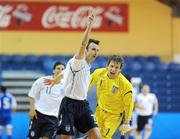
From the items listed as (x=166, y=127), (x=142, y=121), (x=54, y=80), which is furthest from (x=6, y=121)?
(x=54, y=80)

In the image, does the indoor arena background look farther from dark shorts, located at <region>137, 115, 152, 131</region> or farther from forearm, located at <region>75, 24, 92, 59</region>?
forearm, located at <region>75, 24, 92, 59</region>

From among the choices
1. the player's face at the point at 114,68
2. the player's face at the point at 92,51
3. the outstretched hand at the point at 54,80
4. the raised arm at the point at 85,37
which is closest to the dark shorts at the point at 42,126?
the outstretched hand at the point at 54,80

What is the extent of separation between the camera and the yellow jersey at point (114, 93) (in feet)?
28.7

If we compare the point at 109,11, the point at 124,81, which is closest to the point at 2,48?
the point at 109,11

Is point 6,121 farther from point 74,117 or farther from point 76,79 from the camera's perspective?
point 76,79

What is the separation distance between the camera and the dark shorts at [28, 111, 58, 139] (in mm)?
9992

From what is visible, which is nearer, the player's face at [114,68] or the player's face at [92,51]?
the player's face at [92,51]

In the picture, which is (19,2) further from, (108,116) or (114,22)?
(108,116)

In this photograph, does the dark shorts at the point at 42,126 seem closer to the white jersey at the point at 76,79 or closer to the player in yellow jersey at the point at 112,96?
the player in yellow jersey at the point at 112,96

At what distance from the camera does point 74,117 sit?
27.8ft

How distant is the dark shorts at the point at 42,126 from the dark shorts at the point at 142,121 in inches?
269

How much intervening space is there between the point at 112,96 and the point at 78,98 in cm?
69

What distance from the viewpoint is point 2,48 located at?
2239cm

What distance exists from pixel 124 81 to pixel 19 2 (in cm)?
1443
